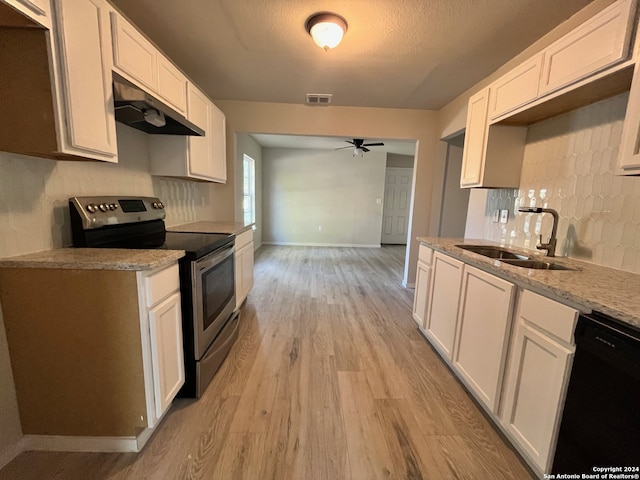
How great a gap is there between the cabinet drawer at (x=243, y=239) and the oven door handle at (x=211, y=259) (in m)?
0.39

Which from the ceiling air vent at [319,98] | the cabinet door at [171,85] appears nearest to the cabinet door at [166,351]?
the cabinet door at [171,85]

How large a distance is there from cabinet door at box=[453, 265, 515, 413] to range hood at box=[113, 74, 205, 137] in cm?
214

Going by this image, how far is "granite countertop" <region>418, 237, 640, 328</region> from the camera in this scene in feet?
2.94

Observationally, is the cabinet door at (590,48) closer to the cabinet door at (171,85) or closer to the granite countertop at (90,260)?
the granite countertop at (90,260)

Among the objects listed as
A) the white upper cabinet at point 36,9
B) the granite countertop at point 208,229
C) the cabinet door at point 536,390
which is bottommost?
the cabinet door at point 536,390

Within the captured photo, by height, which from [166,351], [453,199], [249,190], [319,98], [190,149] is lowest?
[166,351]

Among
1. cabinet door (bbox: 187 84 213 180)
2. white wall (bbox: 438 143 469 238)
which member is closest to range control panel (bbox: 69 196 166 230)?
cabinet door (bbox: 187 84 213 180)

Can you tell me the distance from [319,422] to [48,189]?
1.90 meters

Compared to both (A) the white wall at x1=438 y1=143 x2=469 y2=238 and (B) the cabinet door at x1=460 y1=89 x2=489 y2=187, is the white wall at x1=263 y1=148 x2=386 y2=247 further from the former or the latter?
(B) the cabinet door at x1=460 y1=89 x2=489 y2=187

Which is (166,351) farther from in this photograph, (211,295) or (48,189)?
(48,189)

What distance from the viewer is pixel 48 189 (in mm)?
1327

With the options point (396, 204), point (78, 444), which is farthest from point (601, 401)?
point (396, 204)

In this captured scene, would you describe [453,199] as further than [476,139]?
Yes

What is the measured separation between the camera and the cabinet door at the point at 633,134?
3.63 ft
